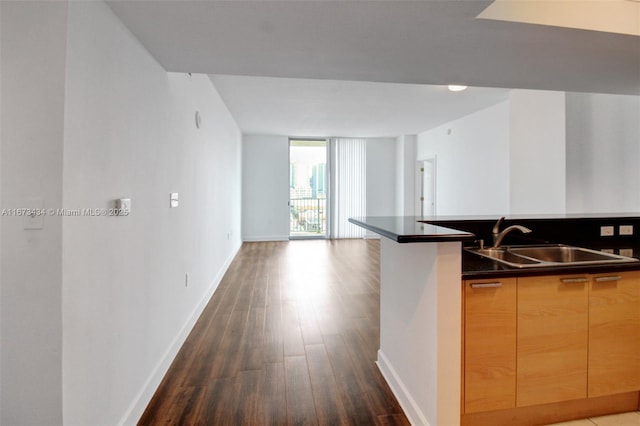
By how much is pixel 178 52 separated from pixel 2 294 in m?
1.57

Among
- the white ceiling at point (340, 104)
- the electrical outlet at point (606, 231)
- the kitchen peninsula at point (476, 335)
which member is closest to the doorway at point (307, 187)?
the white ceiling at point (340, 104)

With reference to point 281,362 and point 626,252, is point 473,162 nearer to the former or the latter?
point 626,252

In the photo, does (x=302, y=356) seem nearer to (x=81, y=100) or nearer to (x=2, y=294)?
(x=2, y=294)

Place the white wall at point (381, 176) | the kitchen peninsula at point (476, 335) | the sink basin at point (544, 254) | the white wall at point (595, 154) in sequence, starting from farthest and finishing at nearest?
1. the white wall at point (381, 176)
2. the white wall at point (595, 154)
3. the sink basin at point (544, 254)
4. the kitchen peninsula at point (476, 335)

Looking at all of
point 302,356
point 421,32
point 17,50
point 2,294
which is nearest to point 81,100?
point 17,50

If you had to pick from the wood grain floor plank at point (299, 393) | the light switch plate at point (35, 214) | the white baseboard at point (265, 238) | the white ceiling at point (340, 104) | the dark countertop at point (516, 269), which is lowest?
the wood grain floor plank at point (299, 393)

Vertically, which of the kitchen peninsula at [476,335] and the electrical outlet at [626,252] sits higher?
the electrical outlet at [626,252]

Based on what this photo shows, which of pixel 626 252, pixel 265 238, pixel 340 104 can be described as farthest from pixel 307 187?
pixel 626 252

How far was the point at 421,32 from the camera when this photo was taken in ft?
5.87

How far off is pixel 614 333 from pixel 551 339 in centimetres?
41

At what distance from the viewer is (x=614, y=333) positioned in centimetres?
171

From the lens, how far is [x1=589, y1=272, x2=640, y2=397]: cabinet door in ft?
5.53

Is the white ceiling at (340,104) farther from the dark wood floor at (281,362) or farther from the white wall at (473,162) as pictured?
the dark wood floor at (281,362)

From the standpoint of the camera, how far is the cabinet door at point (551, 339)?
5.23 feet
